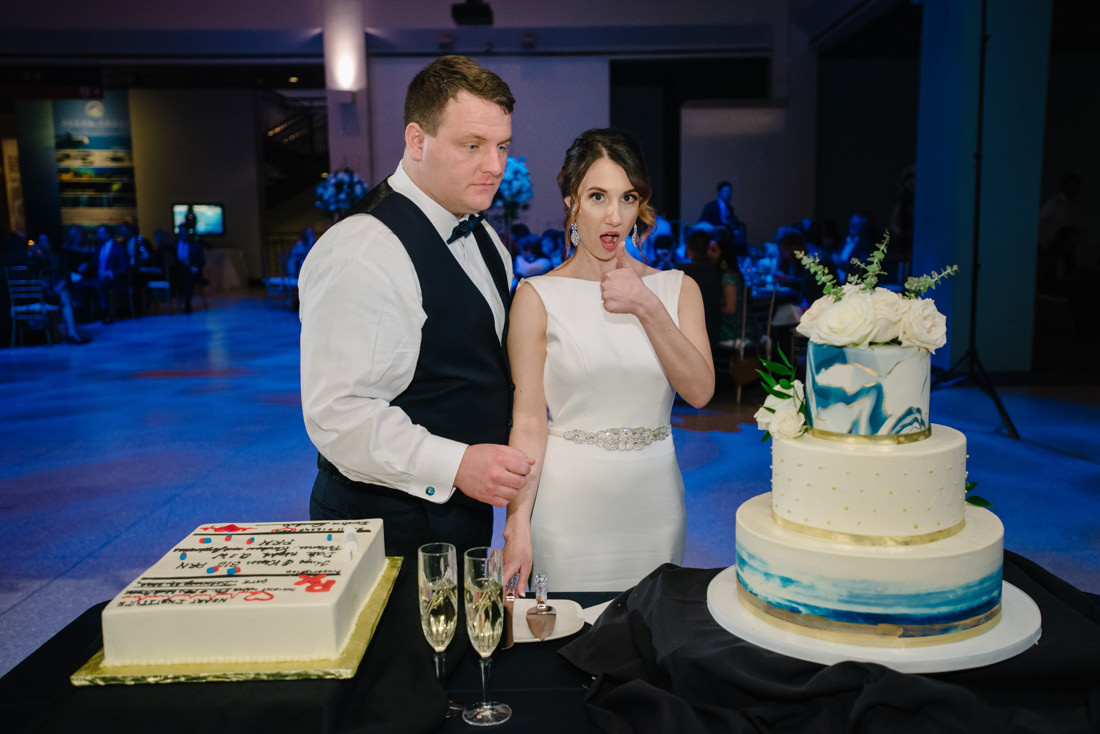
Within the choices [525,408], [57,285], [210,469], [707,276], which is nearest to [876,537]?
[525,408]

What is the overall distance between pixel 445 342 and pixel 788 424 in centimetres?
82

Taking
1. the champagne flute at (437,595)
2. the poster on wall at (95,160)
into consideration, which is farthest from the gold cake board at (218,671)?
the poster on wall at (95,160)

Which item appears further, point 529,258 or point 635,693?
point 529,258

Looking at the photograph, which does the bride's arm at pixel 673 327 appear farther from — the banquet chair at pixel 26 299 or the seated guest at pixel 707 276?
the banquet chair at pixel 26 299

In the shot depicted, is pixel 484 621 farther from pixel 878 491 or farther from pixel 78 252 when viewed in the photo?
pixel 78 252

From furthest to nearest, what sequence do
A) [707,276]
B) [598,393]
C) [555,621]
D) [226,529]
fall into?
1. [707,276]
2. [598,393]
3. [226,529]
4. [555,621]

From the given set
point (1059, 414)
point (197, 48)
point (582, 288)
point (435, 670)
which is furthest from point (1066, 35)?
point (435, 670)

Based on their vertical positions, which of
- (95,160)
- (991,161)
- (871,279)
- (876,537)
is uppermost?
(95,160)

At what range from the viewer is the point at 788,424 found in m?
1.42

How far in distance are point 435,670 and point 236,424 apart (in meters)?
5.90

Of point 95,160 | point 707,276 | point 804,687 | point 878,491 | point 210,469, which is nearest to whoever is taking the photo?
point 804,687

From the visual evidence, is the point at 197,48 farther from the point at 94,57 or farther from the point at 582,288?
the point at 582,288

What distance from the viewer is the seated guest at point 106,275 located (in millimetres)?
13898

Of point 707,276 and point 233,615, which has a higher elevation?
point 707,276
